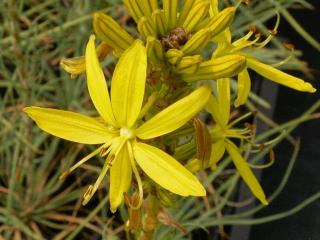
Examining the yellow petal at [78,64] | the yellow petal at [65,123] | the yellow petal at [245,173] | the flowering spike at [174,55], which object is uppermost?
the flowering spike at [174,55]

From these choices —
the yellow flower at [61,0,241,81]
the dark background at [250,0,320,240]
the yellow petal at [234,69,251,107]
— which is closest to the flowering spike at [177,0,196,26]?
the yellow flower at [61,0,241,81]

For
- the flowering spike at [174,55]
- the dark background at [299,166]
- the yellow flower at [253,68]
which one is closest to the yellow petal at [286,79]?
the yellow flower at [253,68]

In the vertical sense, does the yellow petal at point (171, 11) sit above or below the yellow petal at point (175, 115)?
above

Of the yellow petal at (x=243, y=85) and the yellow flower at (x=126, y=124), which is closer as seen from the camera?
the yellow flower at (x=126, y=124)

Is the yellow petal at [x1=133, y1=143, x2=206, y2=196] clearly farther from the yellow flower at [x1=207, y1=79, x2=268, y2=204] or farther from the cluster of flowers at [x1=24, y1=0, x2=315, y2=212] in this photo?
the yellow flower at [x1=207, y1=79, x2=268, y2=204]

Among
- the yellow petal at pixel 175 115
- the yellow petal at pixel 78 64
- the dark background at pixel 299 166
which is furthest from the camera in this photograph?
the dark background at pixel 299 166

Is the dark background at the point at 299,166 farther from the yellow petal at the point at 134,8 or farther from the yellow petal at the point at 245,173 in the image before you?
the yellow petal at the point at 134,8

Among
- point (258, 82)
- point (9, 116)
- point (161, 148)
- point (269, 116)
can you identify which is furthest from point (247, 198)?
point (161, 148)

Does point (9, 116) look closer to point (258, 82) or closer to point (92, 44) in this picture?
point (258, 82)
